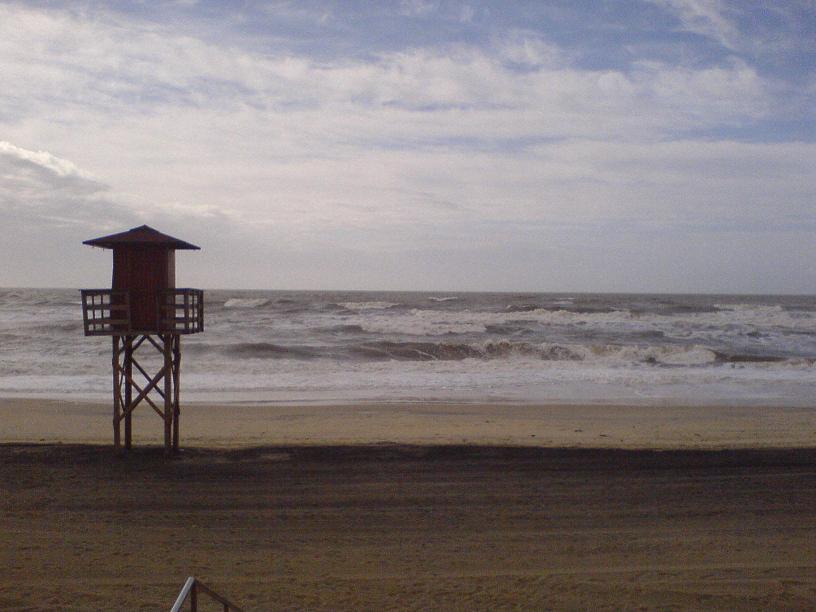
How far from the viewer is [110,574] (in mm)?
6980

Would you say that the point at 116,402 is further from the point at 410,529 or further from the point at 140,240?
the point at 410,529

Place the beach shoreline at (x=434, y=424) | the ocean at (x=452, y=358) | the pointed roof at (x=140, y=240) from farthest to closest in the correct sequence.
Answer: the ocean at (x=452, y=358) < the beach shoreline at (x=434, y=424) < the pointed roof at (x=140, y=240)

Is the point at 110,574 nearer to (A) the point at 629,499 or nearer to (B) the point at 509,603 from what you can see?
(B) the point at 509,603

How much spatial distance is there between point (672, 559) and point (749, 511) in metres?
2.22

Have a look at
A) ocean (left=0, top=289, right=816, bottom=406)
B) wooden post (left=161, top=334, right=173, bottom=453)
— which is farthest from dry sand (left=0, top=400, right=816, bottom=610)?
ocean (left=0, top=289, right=816, bottom=406)

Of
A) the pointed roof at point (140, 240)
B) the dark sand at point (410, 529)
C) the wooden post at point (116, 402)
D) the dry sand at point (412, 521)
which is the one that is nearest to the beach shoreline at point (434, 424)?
the dry sand at point (412, 521)

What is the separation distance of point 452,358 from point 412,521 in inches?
892

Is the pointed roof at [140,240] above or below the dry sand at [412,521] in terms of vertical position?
above

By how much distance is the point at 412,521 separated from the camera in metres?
8.56

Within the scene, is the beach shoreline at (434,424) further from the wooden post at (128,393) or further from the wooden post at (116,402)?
the wooden post at (116,402)

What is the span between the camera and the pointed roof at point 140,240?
11.6 m

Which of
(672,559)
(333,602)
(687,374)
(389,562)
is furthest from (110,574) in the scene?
(687,374)

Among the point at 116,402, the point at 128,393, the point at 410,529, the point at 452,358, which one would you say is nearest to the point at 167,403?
the point at 116,402

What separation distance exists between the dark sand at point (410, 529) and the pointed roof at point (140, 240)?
3596 mm
